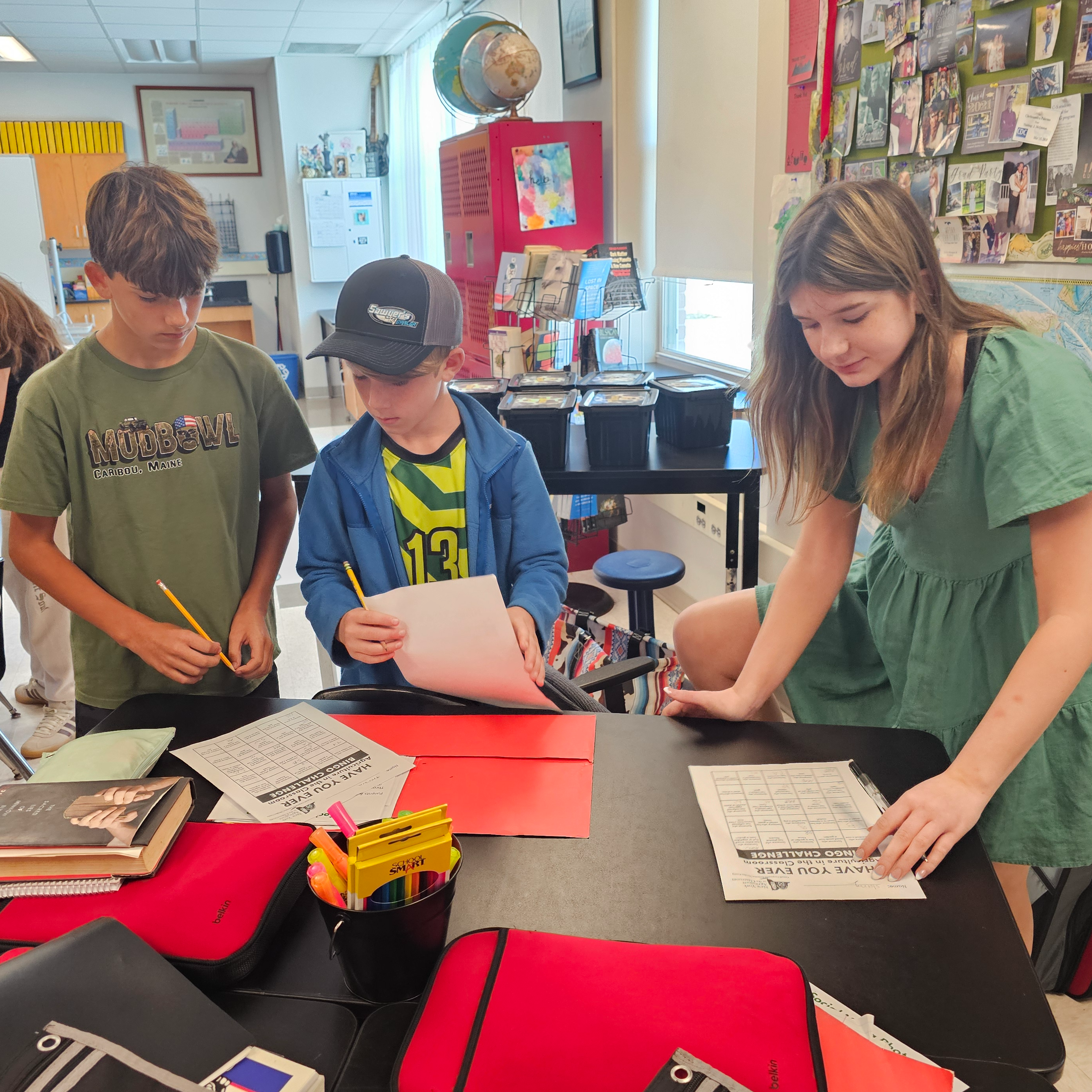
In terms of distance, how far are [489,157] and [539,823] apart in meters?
2.85

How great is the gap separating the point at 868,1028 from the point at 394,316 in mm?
988

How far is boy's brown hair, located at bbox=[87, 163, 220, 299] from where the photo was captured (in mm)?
1190

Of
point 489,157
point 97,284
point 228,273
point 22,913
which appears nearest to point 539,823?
point 22,913

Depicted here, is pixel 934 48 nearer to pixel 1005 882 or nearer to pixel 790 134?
pixel 790 134

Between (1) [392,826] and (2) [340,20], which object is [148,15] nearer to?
(2) [340,20]

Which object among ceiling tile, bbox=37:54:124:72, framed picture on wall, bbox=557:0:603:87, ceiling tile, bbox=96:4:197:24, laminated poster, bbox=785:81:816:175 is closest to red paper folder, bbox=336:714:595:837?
laminated poster, bbox=785:81:816:175

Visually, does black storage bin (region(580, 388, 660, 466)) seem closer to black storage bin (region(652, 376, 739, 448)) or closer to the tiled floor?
black storage bin (region(652, 376, 739, 448))

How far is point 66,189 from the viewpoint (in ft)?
24.9

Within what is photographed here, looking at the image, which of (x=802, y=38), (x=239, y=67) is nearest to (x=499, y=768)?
(x=802, y=38)

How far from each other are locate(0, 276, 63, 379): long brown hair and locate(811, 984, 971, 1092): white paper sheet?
7.56 ft

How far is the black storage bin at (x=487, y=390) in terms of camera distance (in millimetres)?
2424

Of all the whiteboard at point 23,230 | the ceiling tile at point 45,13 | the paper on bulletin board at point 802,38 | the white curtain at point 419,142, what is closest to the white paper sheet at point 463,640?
the paper on bulletin board at point 802,38

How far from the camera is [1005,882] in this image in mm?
1180

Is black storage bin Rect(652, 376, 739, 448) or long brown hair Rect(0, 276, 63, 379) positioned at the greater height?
long brown hair Rect(0, 276, 63, 379)
